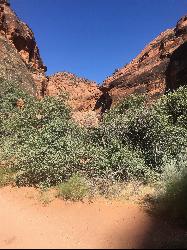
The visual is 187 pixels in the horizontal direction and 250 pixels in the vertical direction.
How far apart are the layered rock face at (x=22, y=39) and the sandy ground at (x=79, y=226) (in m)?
32.0

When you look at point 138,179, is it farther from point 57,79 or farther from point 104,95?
point 57,79

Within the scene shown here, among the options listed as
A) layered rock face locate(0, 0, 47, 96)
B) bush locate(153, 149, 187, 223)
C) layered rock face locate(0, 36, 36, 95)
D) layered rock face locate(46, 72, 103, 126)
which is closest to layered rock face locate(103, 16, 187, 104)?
layered rock face locate(0, 0, 47, 96)

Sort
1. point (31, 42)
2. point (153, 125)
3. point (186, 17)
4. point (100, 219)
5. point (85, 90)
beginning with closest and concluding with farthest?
point (100, 219)
point (153, 125)
point (186, 17)
point (31, 42)
point (85, 90)

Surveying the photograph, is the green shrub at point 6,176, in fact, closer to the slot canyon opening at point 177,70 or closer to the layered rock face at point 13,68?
the slot canyon opening at point 177,70

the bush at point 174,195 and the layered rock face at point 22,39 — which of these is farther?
the layered rock face at point 22,39

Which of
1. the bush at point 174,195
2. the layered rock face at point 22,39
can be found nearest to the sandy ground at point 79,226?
the bush at point 174,195

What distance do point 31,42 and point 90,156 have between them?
121 feet

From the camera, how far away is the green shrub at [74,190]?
947 centimetres

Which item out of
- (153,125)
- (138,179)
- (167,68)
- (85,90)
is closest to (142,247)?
(138,179)

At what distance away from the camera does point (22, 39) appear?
43469 millimetres

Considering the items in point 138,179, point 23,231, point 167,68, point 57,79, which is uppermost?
point 57,79

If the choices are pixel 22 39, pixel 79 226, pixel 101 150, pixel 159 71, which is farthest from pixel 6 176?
pixel 22 39

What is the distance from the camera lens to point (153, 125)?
1250 cm

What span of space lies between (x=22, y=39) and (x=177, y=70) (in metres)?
20.1
